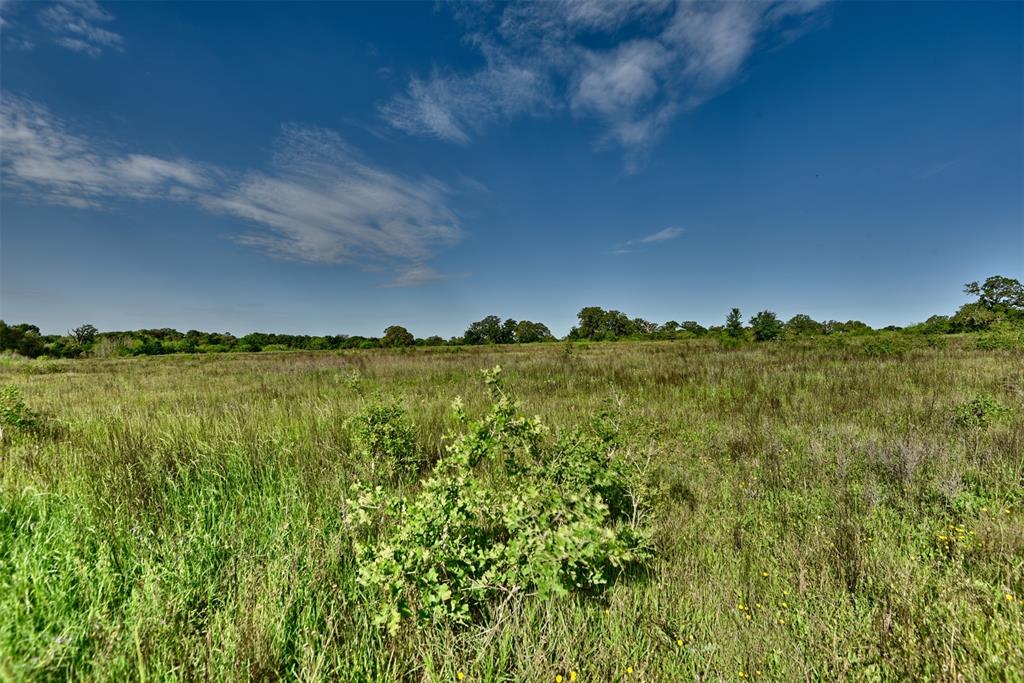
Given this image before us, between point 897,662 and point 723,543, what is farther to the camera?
point 723,543

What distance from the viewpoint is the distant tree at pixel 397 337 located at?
61.6 meters

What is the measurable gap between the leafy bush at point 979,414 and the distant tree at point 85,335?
72.9 meters

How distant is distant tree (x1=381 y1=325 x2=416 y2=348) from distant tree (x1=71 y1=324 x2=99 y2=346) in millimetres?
36521

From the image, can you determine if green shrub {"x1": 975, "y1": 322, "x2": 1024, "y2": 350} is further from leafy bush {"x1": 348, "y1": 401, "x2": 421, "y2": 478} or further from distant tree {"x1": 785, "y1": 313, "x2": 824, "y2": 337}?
distant tree {"x1": 785, "y1": 313, "x2": 824, "y2": 337}

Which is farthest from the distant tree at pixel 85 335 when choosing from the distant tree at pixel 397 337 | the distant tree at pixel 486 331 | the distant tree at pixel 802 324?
the distant tree at pixel 802 324

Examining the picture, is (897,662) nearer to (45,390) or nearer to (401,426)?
(401,426)

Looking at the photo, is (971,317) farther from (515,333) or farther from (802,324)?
(515,333)

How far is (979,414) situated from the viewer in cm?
558

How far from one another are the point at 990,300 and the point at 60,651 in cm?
6590

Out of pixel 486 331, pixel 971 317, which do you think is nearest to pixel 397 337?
pixel 486 331

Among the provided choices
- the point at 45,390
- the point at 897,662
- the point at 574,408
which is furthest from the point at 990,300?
the point at 45,390

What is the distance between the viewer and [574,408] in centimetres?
740

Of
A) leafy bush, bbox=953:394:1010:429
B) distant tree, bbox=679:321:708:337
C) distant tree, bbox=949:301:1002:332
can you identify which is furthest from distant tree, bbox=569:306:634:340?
leafy bush, bbox=953:394:1010:429

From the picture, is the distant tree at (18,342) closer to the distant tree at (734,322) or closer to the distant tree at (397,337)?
the distant tree at (397,337)
